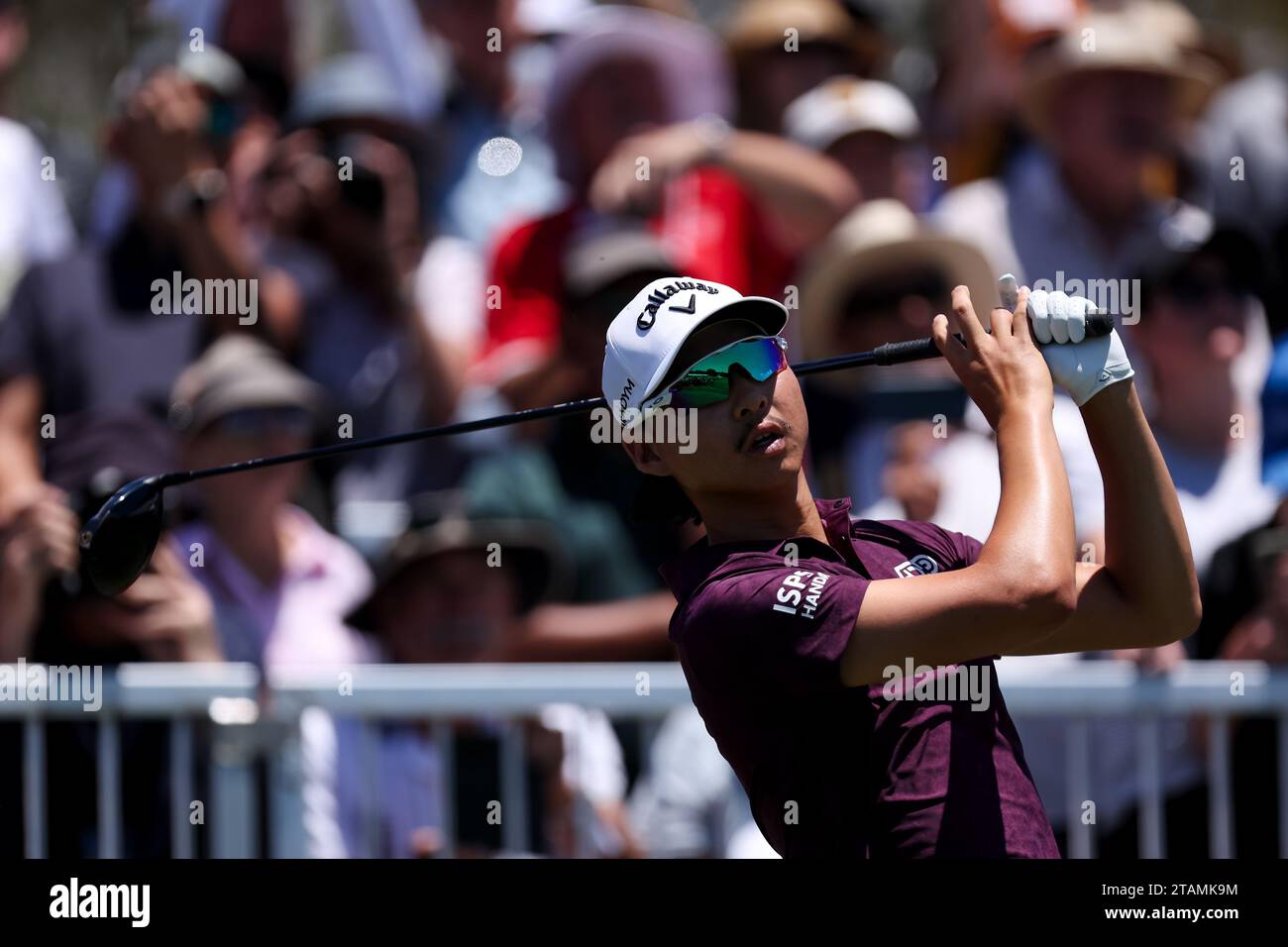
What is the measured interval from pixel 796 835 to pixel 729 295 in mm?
835

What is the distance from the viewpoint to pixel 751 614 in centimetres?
287

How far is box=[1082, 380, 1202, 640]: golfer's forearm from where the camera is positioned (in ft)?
9.98

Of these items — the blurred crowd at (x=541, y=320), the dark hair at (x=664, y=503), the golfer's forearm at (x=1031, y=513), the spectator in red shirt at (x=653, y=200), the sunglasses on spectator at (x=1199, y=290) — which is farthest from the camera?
the spectator in red shirt at (x=653, y=200)

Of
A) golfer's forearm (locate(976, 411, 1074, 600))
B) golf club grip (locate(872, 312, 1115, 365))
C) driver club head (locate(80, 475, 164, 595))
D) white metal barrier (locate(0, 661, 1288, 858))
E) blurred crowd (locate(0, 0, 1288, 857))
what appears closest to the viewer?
golfer's forearm (locate(976, 411, 1074, 600))

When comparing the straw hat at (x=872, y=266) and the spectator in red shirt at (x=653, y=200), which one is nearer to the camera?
the straw hat at (x=872, y=266)

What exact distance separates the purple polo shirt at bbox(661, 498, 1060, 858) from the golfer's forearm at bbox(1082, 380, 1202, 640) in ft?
1.11

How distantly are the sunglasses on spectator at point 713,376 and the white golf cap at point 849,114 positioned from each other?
3.40 meters

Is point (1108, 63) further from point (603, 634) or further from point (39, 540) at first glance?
point (39, 540)

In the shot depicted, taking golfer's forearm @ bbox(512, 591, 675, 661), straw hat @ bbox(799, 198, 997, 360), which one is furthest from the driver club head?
straw hat @ bbox(799, 198, 997, 360)

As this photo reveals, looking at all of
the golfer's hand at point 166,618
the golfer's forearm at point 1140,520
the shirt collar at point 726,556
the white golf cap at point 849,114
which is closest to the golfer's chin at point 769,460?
the shirt collar at point 726,556

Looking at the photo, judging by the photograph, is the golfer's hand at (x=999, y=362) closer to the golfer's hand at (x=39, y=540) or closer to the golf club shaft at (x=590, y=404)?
the golf club shaft at (x=590, y=404)

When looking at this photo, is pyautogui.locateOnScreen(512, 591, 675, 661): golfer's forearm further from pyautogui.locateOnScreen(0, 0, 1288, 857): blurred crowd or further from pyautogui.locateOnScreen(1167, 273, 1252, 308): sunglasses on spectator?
pyautogui.locateOnScreen(1167, 273, 1252, 308): sunglasses on spectator

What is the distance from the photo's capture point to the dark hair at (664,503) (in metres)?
3.25

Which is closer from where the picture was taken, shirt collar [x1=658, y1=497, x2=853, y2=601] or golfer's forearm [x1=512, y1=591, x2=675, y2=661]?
shirt collar [x1=658, y1=497, x2=853, y2=601]
